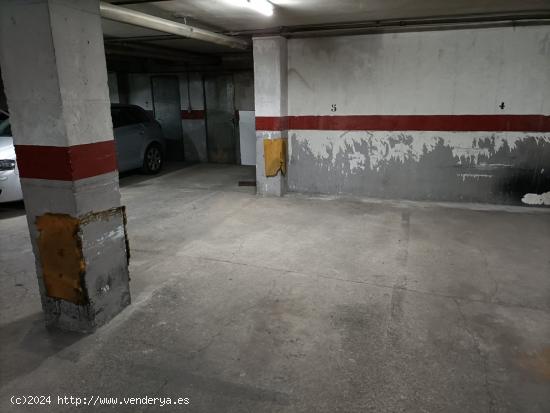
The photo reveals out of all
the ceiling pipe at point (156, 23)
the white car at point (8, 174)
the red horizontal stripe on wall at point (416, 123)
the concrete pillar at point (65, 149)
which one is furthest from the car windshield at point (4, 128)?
the concrete pillar at point (65, 149)

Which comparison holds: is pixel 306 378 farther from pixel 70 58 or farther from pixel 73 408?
pixel 70 58

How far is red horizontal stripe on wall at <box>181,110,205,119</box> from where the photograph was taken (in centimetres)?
989

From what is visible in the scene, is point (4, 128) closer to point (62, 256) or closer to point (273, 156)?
point (273, 156)

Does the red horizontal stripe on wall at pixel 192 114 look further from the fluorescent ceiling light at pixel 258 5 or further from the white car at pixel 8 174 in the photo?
the fluorescent ceiling light at pixel 258 5

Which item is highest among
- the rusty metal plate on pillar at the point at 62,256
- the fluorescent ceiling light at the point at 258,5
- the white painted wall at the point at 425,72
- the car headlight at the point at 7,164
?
the fluorescent ceiling light at the point at 258,5

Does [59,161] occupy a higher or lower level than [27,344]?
higher

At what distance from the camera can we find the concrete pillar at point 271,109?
620 centimetres

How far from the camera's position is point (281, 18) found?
5043mm

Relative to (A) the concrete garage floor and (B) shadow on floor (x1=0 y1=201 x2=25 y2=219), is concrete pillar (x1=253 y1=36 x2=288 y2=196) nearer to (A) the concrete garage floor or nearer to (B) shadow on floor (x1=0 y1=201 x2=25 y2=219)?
(A) the concrete garage floor

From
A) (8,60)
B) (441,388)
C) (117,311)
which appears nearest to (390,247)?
(441,388)

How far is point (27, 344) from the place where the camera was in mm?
2748

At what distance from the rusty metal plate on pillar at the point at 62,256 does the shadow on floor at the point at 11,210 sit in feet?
11.5

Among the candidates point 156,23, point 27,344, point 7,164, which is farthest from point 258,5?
point 7,164

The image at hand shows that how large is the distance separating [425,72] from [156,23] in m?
3.81
